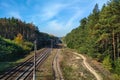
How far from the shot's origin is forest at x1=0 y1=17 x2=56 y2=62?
6925 cm

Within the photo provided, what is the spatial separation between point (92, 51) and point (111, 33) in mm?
10405

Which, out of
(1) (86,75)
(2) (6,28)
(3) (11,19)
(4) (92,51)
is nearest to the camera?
(1) (86,75)

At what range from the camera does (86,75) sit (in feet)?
136

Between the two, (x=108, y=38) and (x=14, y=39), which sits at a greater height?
(x=14, y=39)

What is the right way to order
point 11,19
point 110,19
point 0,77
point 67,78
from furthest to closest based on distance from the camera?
1. point 11,19
2. point 110,19
3. point 67,78
4. point 0,77

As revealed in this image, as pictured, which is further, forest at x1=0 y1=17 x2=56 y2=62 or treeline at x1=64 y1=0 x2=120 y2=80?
forest at x1=0 y1=17 x2=56 y2=62

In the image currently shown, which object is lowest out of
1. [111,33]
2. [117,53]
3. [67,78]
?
[67,78]

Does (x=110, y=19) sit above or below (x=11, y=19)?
below

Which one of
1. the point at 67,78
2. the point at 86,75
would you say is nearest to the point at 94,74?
Result: the point at 86,75

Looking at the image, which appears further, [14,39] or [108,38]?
[14,39]

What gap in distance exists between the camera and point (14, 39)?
341 ft

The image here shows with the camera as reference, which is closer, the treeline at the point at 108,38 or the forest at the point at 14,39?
the treeline at the point at 108,38

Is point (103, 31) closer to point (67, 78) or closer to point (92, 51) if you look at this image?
point (92, 51)

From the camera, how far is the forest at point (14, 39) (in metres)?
69.2
